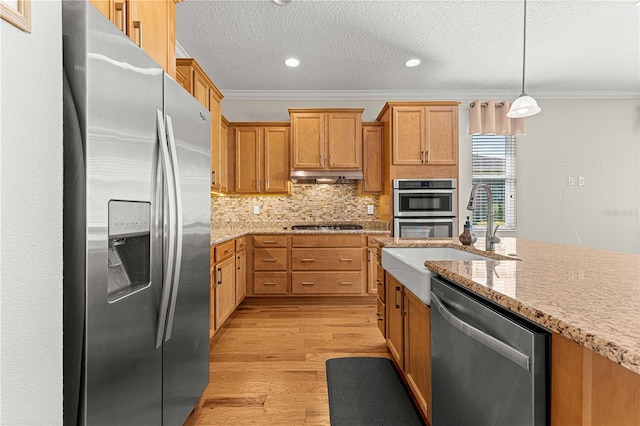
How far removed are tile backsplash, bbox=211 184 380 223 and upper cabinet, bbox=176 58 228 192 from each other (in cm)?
55

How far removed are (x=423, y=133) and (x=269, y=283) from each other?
104 inches

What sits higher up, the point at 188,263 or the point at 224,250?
the point at 188,263

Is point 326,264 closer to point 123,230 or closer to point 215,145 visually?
point 215,145

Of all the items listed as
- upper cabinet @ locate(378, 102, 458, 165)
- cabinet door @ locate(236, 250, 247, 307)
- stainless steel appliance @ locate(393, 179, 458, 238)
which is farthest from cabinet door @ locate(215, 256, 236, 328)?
upper cabinet @ locate(378, 102, 458, 165)

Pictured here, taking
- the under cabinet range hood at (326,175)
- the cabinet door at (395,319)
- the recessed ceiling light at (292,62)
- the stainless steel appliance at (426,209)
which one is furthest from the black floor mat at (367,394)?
the recessed ceiling light at (292,62)

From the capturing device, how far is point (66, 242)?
35.8 inches

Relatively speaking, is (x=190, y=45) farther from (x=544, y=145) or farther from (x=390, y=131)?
(x=544, y=145)

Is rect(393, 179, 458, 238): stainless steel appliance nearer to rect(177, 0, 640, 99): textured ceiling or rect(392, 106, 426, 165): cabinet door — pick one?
rect(392, 106, 426, 165): cabinet door

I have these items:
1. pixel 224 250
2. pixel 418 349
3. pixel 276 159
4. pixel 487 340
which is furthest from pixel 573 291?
pixel 276 159

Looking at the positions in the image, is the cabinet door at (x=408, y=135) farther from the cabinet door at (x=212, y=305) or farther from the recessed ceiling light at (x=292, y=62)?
the cabinet door at (x=212, y=305)

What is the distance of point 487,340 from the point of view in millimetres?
898

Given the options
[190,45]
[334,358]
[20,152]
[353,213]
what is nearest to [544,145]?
[353,213]

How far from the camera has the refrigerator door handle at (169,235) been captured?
1224 mm

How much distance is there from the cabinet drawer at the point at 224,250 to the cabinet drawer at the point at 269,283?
753mm
